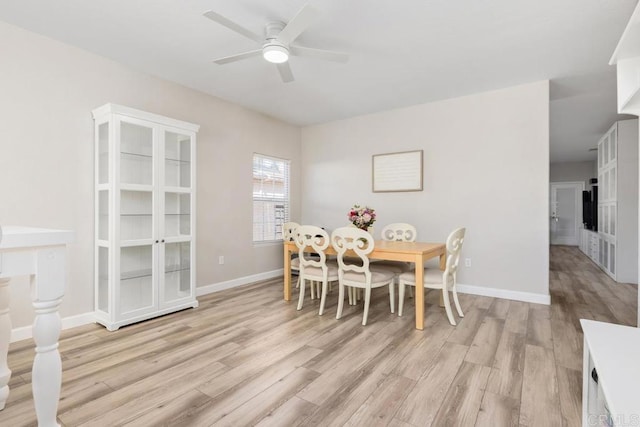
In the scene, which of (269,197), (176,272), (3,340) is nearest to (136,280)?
(176,272)

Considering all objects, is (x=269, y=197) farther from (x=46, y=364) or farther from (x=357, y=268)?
(x=46, y=364)

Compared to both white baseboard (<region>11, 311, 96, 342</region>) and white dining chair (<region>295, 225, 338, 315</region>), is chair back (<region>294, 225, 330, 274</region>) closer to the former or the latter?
white dining chair (<region>295, 225, 338, 315</region>)

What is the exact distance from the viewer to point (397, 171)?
4.66 meters

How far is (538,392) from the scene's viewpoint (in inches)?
72.2

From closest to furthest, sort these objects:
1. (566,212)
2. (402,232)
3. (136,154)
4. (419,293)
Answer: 1. (419,293)
2. (136,154)
3. (402,232)
4. (566,212)

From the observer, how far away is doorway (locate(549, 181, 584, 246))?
9.07 meters

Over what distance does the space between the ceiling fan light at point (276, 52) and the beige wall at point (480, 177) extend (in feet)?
8.50

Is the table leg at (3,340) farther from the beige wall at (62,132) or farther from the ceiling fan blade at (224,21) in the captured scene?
the ceiling fan blade at (224,21)

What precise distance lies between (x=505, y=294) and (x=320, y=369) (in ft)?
9.47

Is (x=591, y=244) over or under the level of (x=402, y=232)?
under

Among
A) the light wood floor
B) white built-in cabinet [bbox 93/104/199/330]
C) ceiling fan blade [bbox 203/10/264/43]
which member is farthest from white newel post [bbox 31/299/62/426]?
ceiling fan blade [bbox 203/10/264/43]

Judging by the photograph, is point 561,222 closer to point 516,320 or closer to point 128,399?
point 516,320

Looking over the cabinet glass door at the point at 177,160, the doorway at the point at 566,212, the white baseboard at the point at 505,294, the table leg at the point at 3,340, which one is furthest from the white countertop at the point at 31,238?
the doorway at the point at 566,212

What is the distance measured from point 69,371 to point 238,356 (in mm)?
1099
